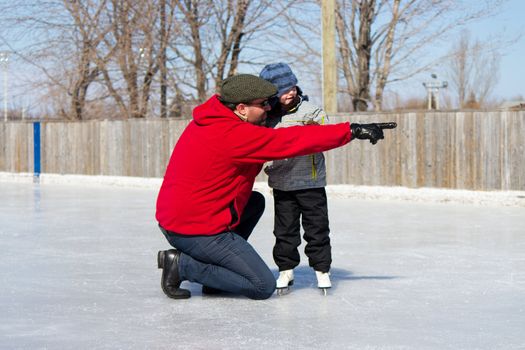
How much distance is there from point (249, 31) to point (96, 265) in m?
14.2

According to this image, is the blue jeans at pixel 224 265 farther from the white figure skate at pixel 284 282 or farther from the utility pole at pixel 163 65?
the utility pole at pixel 163 65

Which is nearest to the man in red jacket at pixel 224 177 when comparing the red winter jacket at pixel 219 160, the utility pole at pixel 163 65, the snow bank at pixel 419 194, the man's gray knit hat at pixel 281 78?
the red winter jacket at pixel 219 160

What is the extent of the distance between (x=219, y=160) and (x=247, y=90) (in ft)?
1.22

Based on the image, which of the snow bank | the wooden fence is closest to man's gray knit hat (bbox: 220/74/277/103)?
the snow bank

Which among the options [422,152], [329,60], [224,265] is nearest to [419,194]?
[422,152]

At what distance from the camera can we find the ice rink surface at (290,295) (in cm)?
379

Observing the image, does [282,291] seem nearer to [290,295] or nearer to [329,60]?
[290,295]

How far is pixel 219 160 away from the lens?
4395mm

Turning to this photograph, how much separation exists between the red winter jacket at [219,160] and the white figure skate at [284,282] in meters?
0.42

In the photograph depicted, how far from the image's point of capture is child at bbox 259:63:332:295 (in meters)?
4.73

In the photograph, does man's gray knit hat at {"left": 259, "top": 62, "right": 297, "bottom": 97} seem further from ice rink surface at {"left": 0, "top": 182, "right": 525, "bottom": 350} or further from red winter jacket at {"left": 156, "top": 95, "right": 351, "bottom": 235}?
ice rink surface at {"left": 0, "top": 182, "right": 525, "bottom": 350}

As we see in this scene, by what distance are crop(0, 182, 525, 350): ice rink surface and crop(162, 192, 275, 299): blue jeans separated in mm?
95

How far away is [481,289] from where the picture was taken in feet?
16.3

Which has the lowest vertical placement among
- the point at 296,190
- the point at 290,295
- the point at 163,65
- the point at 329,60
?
the point at 290,295
